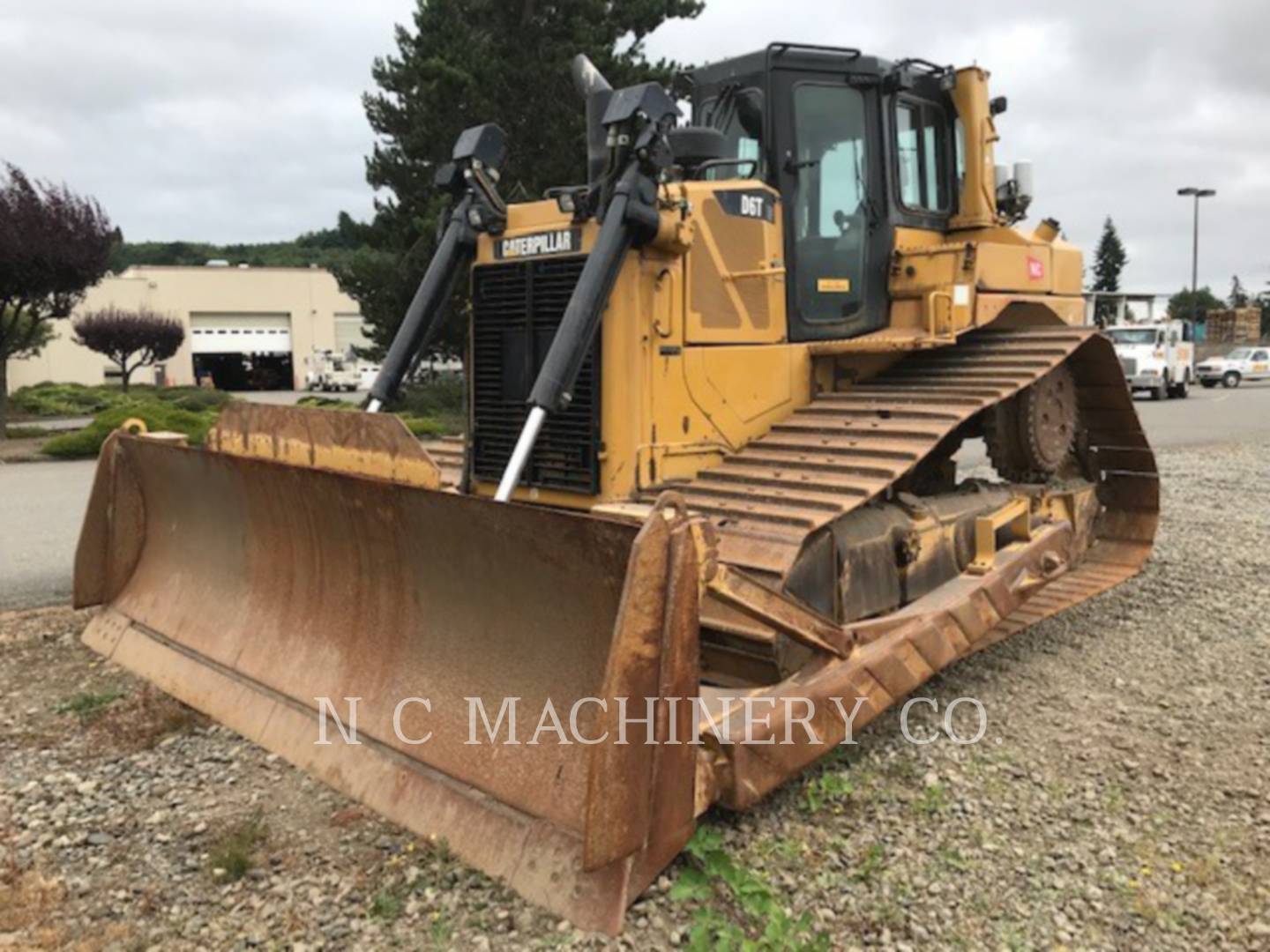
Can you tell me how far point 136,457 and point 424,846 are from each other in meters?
3.11

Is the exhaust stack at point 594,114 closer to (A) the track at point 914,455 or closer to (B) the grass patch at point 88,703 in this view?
(A) the track at point 914,455

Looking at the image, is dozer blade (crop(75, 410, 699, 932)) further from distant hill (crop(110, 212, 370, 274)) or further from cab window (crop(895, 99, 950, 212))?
distant hill (crop(110, 212, 370, 274))

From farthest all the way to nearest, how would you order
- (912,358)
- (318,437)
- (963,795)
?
(912,358) → (318,437) → (963,795)

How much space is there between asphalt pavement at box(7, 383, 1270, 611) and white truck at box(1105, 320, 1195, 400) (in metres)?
2.22

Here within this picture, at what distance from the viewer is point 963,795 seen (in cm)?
386

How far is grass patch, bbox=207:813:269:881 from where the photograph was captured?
11.0 feet

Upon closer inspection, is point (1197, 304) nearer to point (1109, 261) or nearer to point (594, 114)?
point (1109, 261)

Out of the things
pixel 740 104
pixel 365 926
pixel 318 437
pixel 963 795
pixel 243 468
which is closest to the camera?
pixel 365 926

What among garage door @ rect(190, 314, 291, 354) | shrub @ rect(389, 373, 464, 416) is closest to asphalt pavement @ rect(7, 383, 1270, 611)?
shrub @ rect(389, 373, 464, 416)

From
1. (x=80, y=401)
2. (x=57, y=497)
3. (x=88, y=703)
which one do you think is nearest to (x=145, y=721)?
(x=88, y=703)

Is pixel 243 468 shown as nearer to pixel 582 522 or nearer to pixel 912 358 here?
pixel 582 522

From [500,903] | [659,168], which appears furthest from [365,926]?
[659,168]

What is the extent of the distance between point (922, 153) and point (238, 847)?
194 inches

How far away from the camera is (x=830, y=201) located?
5555 mm
